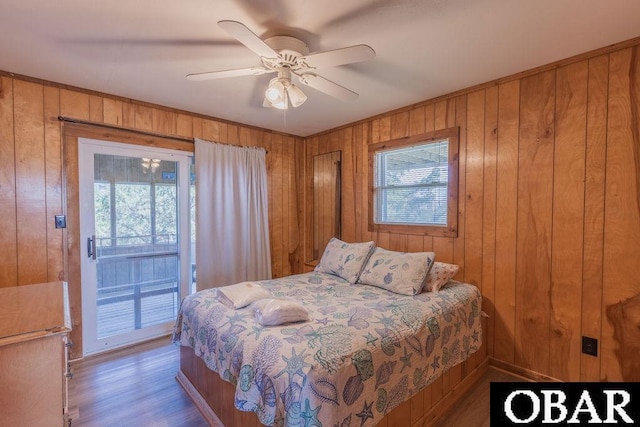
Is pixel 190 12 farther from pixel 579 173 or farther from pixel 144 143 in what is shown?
pixel 579 173

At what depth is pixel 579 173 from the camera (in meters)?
2.03

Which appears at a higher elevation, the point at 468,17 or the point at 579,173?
the point at 468,17

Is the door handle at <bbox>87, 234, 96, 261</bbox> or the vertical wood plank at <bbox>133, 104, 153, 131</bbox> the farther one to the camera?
the vertical wood plank at <bbox>133, 104, 153, 131</bbox>

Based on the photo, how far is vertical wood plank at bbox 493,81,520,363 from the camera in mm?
2312

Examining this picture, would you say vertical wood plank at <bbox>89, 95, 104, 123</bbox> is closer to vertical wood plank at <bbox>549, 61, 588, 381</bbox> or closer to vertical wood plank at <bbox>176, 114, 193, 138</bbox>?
vertical wood plank at <bbox>176, 114, 193, 138</bbox>

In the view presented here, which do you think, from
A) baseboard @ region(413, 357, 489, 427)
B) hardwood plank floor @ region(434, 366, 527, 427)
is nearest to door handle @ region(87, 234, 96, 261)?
baseboard @ region(413, 357, 489, 427)

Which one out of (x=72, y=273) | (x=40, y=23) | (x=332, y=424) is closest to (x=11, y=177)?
(x=72, y=273)

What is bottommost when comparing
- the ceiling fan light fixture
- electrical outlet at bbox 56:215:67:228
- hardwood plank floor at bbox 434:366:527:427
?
hardwood plank floor at bbox 434:366:527:427

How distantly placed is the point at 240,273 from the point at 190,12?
8.46 feet

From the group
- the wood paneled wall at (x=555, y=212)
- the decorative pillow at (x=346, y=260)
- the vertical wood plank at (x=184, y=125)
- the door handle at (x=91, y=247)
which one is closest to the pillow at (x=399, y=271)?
the decorative pillow at (x=346, y=260)

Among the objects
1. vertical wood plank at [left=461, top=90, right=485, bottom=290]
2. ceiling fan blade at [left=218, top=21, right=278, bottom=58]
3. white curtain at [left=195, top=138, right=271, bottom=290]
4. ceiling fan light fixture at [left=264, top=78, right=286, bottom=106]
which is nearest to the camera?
ceiling fan blade at [left=218, top=21, right=278, bottom=58]

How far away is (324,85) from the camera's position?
6.28ft

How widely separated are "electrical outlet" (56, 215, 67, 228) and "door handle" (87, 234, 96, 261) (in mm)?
229

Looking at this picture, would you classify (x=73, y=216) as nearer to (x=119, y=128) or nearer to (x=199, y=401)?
(x=119, y=128)
